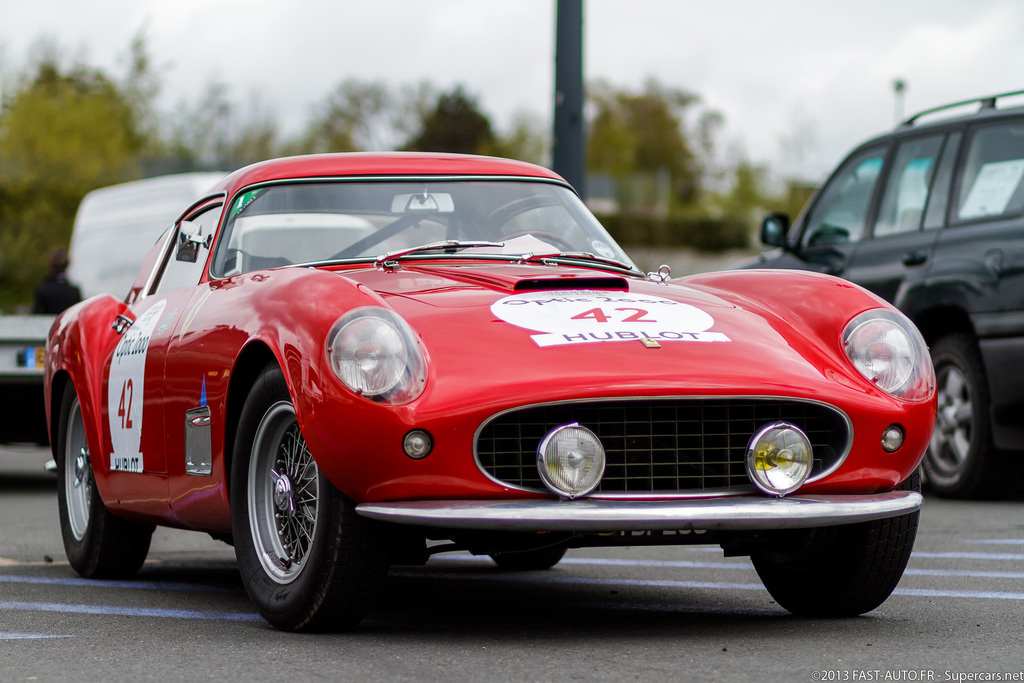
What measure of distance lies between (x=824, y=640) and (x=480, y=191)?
219 centimetres

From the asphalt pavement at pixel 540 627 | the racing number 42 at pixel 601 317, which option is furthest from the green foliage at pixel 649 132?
the racing number 42 at pixel 601 317

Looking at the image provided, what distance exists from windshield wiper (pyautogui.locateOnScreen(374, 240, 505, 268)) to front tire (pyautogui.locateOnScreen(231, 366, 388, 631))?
0.80 metres

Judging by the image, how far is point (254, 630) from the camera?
421cm

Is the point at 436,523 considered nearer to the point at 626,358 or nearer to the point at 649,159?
the point at 626,358

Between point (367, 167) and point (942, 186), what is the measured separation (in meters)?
4.58

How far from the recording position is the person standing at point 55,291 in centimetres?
1326

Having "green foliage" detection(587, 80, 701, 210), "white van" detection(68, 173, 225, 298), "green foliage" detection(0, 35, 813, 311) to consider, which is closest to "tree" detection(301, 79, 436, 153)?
"green foliage" detection(0, 35, 813, 311)

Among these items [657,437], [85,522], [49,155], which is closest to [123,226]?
[85,522]

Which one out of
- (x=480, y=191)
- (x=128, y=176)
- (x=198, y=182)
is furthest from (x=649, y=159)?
(x=480, y=191)

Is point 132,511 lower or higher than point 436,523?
lower

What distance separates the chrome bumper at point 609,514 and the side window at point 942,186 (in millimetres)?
5236

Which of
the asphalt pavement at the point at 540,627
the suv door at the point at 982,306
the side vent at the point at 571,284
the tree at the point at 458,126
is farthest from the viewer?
the tree at the point at 458,126

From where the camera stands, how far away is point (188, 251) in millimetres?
5344

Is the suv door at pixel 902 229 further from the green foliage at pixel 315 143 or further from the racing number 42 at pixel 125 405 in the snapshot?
the green foliage at pixel 315 143
